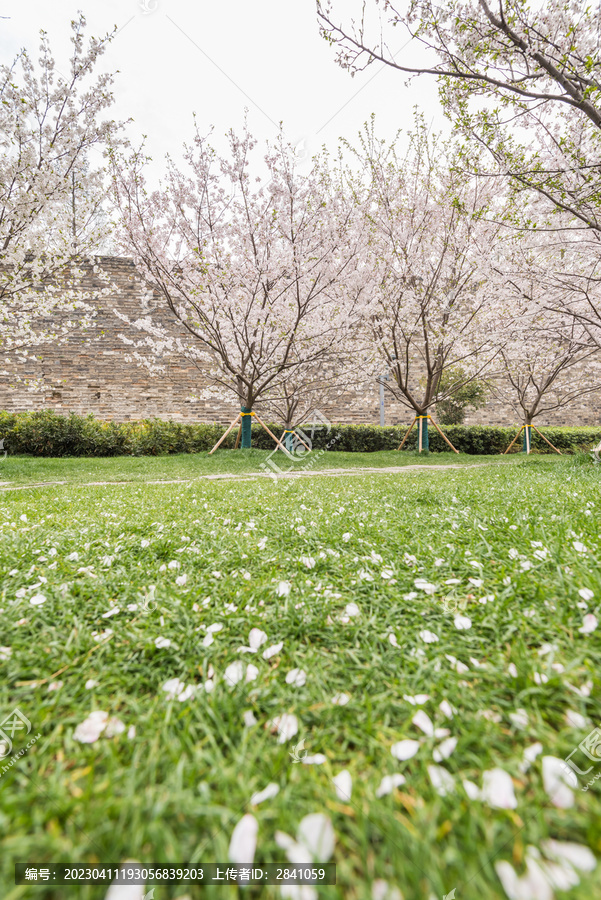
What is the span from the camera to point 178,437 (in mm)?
11195

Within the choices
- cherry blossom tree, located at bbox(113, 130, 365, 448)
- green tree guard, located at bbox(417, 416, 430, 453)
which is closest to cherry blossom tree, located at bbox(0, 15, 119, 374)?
cherry blossom tree, located at bbox(113, 130, 365, 448)

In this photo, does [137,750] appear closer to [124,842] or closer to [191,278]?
[124,842]

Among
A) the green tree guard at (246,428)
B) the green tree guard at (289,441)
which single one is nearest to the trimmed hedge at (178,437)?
the green tree guard at (289,441)

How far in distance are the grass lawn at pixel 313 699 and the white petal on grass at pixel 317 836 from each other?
21mm

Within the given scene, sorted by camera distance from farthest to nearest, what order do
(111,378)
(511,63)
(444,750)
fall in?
(111,378)
(511,63)
(444,750)

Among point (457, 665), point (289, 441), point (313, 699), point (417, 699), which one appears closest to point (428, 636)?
point (457, 665)

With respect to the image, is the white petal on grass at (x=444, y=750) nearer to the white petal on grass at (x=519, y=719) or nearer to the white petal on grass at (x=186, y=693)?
the white petal on grass at (x=519, y=719)

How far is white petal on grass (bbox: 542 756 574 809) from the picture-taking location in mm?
683

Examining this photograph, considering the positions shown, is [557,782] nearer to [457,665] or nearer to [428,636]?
[457,665]

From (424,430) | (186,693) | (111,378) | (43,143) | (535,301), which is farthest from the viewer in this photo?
(111,378)

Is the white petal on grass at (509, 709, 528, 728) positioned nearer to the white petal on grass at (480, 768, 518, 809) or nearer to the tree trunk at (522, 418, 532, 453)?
the white petal on grass at (480, 768, 518, 809)

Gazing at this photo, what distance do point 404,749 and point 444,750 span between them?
8 centimetres

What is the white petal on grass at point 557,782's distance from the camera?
68cm

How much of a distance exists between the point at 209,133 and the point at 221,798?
1017 cm
